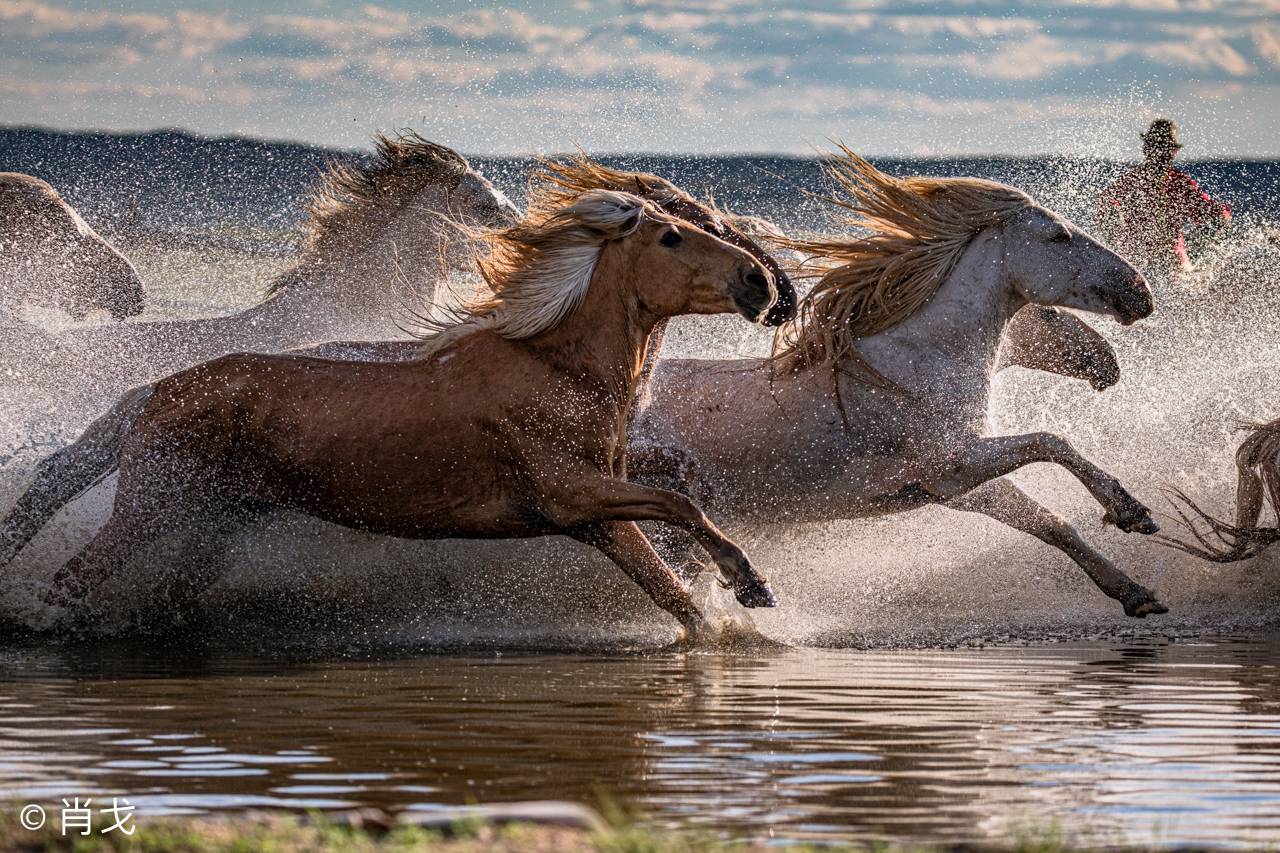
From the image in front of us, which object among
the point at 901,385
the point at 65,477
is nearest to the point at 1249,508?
the point at 901,385

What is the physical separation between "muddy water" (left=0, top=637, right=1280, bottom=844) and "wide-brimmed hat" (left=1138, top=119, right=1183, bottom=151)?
800cm

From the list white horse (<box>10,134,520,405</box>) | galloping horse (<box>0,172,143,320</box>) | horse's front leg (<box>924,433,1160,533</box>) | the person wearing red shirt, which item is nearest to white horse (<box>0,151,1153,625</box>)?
horse's front leg (<box>924,433,1160,533</box>)

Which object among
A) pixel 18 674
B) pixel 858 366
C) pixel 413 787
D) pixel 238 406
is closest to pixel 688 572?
pixel 858 366

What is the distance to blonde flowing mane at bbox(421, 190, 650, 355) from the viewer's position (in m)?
7.19

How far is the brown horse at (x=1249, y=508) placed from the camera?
920cm

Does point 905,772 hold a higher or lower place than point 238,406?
lower

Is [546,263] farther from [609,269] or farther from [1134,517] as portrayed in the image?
[1134,517]

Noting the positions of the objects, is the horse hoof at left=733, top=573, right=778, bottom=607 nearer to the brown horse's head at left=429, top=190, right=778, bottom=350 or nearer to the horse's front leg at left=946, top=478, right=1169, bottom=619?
the brown horse's head at left=429, top=190, right=778, bottom=350

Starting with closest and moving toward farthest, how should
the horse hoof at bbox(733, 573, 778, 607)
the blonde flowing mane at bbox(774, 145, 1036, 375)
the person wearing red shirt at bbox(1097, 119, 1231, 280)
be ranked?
the horse hoof at bbox(733, 573, 778, 607)
the blonde flowing mane at bbox(774, 145, 1036, 375)
the person wearing red shirt at bbox(1097, 119, 1231, 280)

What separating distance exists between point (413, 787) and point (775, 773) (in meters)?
0.78

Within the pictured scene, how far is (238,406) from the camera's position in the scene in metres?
7.34

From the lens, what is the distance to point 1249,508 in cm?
941

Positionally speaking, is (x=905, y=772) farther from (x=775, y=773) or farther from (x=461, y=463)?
(x=461, y=463)

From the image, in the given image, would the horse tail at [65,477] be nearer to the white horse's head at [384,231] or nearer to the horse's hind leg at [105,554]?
the horse's hind leg at [105,554]
